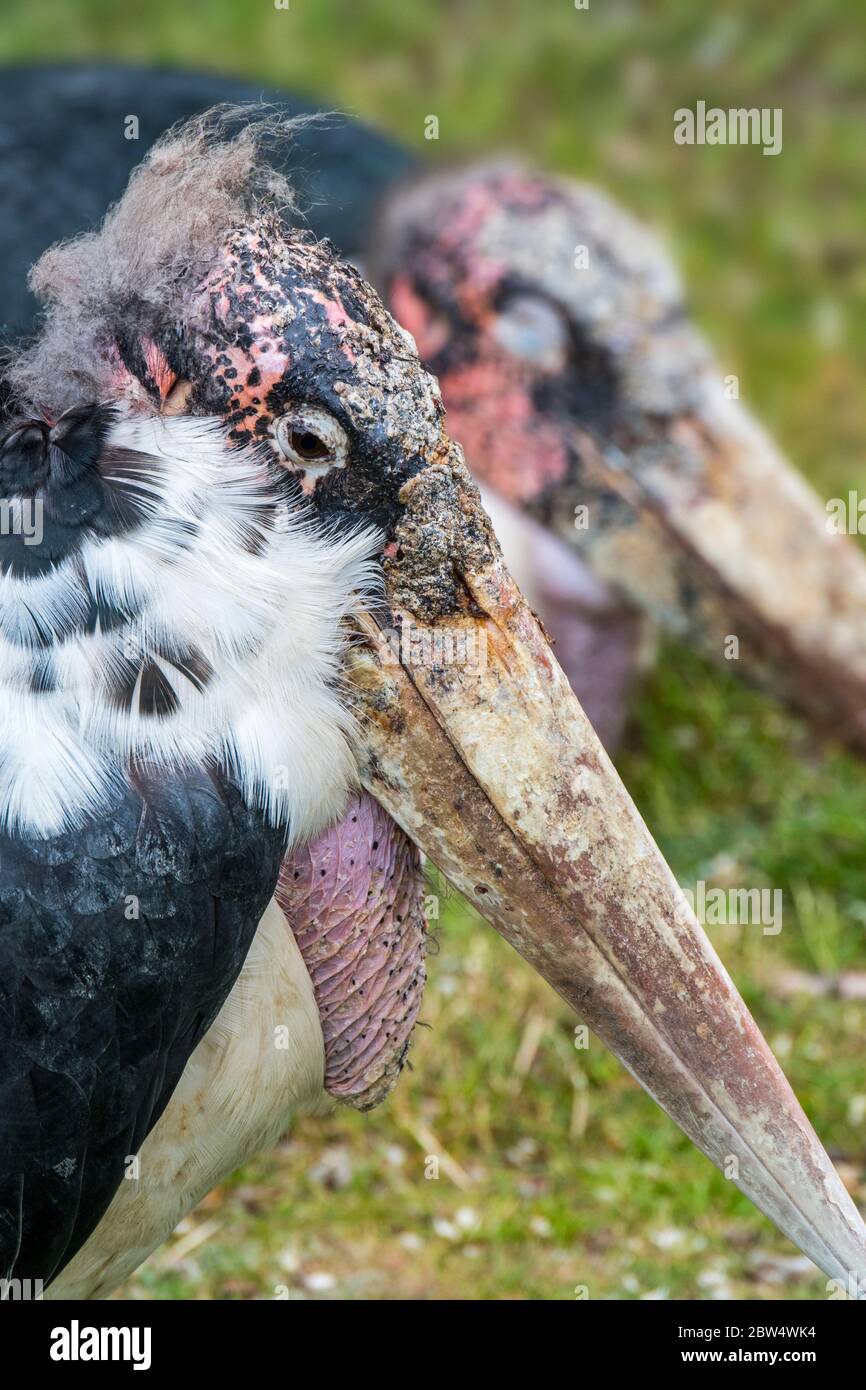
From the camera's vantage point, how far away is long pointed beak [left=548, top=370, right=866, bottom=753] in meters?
4.76

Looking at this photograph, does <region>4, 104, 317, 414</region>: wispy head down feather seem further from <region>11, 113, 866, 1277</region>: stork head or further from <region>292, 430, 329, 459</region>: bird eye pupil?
<region>292, 430, 329, 459</region>: bird eye pupil

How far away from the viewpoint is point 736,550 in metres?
4.76

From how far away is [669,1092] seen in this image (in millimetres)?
2600

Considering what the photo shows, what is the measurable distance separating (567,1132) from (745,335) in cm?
481

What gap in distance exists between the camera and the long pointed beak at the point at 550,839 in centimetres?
248

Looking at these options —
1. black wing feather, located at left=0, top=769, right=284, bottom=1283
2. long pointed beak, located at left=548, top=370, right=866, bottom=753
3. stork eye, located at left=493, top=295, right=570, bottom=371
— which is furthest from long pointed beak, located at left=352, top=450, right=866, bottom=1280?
stork eye, located at left=493, top=295, right=570, bottom=371

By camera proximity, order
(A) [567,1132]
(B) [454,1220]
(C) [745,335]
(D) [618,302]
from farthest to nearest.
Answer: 1. (C) [745,335]
2. (D) [618,302]
3. (A) [567,1132]
4. (B) [454,1220]

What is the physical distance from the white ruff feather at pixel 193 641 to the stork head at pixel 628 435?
250 centimetres

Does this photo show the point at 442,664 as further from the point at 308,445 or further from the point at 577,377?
the point at 577,377

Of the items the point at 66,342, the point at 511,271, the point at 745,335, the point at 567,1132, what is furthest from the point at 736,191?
the point at 66,342

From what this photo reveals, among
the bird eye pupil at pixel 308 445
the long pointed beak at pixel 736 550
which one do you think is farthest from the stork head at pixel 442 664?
the long pointed beak at pixel 736 550

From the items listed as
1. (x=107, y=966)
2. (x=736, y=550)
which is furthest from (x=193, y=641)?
(x=736, y=550)

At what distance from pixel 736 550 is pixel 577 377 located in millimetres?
687

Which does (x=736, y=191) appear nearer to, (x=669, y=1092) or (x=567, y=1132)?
(x=567, y=1132)
